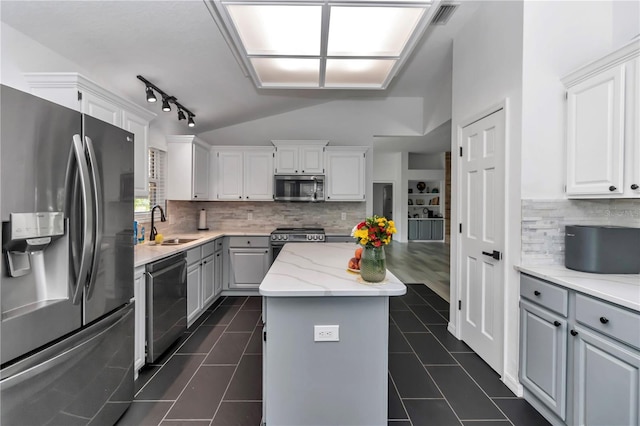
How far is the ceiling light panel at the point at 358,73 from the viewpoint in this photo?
2193mm

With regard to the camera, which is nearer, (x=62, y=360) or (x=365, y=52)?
(x=62, y=360)

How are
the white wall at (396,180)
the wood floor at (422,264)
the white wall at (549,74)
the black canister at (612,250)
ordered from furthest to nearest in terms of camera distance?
the white wall at (396,180) < the wood floor at (422,264) < the white wall at (549,74) < the black canister at (612,250)

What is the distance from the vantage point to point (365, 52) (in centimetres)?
204

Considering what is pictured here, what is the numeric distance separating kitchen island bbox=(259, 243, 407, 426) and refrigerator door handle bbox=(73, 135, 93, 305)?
2.97ft

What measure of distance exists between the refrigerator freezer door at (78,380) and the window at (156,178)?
2.09 m

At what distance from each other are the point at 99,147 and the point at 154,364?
6.01 feet

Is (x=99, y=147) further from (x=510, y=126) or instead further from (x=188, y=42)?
(x=510, y=126)

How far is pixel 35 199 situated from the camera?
1203 millimetres

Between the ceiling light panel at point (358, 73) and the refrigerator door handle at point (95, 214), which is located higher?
the ceiling light panel at point (358, 73)

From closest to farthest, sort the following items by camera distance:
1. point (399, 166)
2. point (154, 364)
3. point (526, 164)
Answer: point (526, 164) < point (154, 364) < point (399, 166)

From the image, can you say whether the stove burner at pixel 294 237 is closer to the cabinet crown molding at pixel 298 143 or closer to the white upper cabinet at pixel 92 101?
the cabinet crown molding at pixel 298 143

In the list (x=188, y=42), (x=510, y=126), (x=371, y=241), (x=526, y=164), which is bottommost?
(x=371, y=241)

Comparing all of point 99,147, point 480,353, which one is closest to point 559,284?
point 480,353

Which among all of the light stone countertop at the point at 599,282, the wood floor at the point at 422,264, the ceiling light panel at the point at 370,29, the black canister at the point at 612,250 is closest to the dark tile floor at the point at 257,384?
the light stone countertop at the point at 599,282
